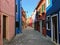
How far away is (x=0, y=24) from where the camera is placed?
1123 centimetres

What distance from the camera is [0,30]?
11164 mm

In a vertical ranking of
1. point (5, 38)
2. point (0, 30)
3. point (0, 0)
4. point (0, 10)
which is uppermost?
point (0, 0)

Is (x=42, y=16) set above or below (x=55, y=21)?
above

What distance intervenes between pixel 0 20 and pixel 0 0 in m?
1.38

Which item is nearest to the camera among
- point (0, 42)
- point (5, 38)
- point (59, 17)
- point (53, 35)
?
point (0, 42)

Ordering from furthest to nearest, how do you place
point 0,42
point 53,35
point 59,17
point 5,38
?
point 53,35 → point 5,38 → point 59,17 → point 0,42

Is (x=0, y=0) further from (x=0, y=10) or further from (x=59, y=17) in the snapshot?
(x=59, y=17)

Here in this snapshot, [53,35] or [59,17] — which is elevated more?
[59,17]

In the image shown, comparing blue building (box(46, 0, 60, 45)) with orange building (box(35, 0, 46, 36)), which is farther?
orange building (box(35, 0, 46, 36))

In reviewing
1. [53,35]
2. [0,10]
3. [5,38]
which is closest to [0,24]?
[0,10]

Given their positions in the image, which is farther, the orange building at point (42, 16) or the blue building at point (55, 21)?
the orange building at point (42, 16)

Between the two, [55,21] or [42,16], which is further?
[42,16]

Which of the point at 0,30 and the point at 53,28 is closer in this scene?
the point at 0,30

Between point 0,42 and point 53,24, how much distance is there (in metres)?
7.24
